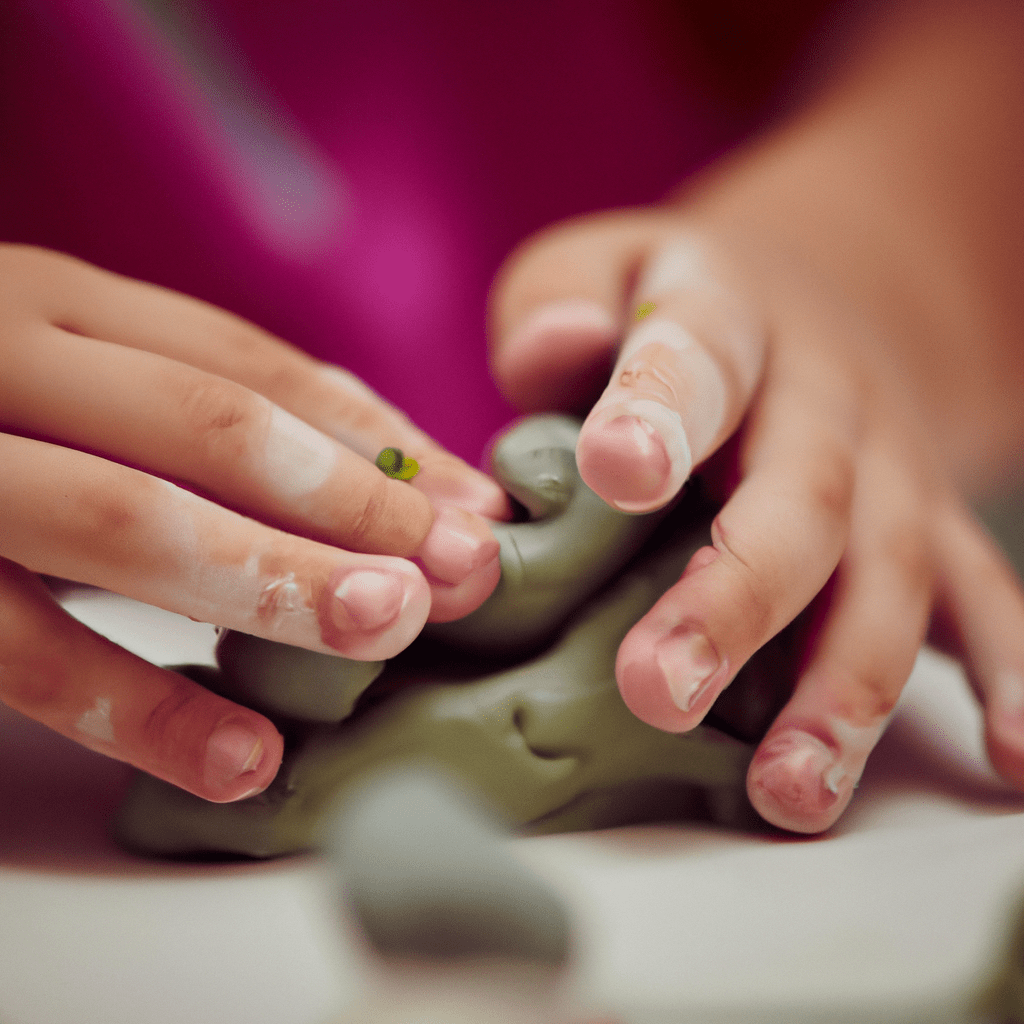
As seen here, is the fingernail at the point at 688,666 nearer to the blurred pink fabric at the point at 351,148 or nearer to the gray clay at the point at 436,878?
the gray clay at the point at 436,878

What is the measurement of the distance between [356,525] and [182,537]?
8 cm

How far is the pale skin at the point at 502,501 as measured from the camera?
1.26 feet

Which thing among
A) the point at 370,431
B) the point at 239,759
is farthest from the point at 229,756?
the point at 370,431

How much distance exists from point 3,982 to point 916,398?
2.99 feet

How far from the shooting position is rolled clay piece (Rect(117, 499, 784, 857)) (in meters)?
0.41

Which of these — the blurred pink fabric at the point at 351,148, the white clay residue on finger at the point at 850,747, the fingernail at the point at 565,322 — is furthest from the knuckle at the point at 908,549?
the blurred pink fabric at the point at 351,148

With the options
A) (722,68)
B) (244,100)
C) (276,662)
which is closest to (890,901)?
(276,662)

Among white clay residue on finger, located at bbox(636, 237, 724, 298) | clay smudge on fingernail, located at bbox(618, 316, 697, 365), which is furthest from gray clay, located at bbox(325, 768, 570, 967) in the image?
white clay residue on finger, located at bbox(636, 237, 724, 298)

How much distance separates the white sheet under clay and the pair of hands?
46 millimetres

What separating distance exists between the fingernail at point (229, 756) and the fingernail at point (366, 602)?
0.08m

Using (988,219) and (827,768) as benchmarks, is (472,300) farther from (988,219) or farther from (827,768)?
(827,768)

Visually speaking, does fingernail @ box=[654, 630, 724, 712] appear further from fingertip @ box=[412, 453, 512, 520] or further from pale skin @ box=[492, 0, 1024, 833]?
fingertip @ box=[412, 453, 512, 520]

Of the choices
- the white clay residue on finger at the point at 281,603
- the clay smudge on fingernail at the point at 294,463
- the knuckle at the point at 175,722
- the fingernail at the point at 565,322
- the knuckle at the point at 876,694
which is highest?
the fingernail at the point at 565,322

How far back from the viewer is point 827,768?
0.42 meters
